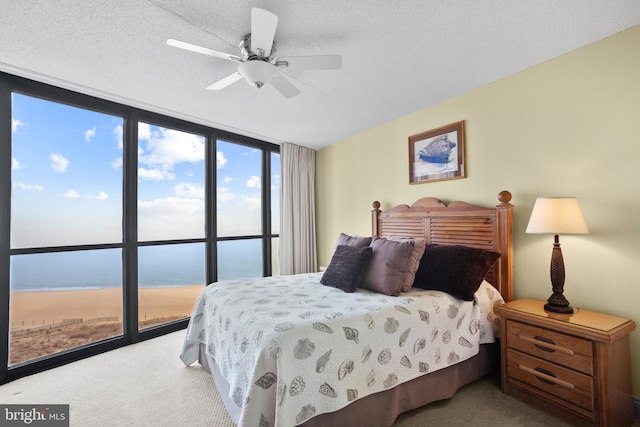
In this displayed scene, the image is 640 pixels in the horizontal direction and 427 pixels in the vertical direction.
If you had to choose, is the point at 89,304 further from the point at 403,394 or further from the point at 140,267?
the point at 403,394

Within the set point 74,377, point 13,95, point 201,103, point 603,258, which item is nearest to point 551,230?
point 603,258

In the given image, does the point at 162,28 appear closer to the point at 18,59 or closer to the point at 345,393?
the point at 18,59

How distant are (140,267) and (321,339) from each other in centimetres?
266

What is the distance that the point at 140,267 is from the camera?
3268 mm

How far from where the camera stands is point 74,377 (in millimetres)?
2416

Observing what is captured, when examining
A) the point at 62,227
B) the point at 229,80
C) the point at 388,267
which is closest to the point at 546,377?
the point at 388,267

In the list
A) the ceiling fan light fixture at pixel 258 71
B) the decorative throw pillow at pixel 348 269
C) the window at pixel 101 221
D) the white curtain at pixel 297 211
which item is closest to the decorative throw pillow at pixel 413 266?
the decorative throw pillow at pixel 348 269

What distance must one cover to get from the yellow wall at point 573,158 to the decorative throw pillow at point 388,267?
966 millimetres

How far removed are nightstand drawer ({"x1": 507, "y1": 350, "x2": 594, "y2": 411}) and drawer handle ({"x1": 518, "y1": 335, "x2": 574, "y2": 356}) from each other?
92 millimetres

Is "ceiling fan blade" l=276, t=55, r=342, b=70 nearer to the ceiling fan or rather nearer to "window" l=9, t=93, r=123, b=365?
the ceiling fan

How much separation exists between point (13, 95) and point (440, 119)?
400 centimetres

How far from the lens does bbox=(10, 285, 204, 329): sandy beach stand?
261 centimetres

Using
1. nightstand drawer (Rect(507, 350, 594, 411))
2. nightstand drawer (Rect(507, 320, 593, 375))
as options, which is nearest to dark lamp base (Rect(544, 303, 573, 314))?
nightstand drawer (Rect(507, 320, 593, 375))

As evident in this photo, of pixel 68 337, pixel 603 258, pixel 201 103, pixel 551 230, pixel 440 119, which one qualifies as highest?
pixel 201 103
